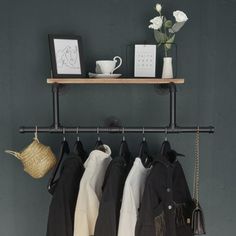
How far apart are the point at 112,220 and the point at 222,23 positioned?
1.13 m

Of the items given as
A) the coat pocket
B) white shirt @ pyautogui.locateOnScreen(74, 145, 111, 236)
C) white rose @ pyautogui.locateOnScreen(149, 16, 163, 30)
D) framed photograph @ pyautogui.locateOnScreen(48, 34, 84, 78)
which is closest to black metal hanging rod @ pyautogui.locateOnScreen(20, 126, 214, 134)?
white shirt @ pyautogui.locateOnScreen(74, 145, 111, 236)

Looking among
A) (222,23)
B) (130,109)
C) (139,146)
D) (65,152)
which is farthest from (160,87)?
(65,152)

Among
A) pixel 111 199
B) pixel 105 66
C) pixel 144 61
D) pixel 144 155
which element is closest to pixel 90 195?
pixel 111 199

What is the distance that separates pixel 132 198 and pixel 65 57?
72cm

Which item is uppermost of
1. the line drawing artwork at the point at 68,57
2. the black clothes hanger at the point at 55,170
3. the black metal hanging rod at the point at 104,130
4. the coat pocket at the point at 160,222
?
the line drawing artwork at the point at 68,57

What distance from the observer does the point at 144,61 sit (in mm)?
1966

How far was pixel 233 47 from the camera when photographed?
6.82 feet

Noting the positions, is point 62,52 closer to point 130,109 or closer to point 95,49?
point 95,49

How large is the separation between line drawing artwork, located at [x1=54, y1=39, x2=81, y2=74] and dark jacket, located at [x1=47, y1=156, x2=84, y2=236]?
43 cm

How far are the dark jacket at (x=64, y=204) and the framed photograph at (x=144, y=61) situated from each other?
548 millimetres

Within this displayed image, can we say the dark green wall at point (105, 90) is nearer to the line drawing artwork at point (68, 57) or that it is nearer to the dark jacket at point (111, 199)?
the line drawing artwork at point (68, 57)

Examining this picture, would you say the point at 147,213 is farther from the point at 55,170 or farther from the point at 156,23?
the point at 156,23

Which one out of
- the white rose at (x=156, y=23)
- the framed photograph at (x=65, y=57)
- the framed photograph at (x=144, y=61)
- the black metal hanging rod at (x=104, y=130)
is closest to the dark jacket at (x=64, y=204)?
the black metal hanging rod at (x=104, y=130)

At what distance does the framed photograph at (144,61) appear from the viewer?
196 centimetres
